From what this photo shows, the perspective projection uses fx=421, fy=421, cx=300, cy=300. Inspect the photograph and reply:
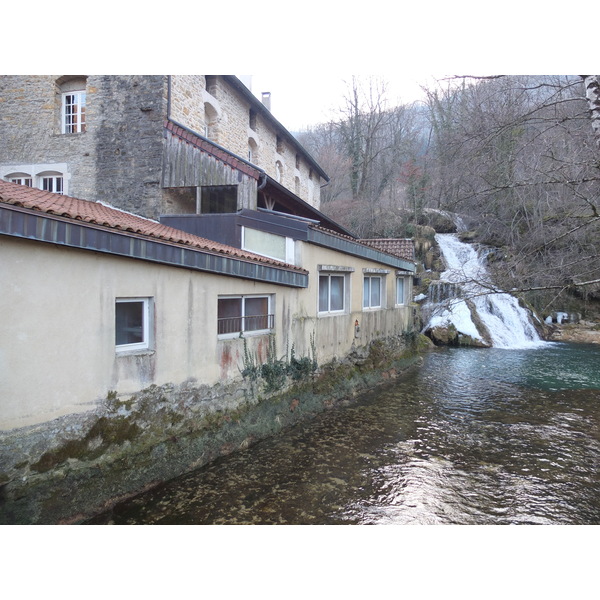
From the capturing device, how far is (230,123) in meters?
14.3

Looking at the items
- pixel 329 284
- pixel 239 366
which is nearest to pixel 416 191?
pixel 329 284

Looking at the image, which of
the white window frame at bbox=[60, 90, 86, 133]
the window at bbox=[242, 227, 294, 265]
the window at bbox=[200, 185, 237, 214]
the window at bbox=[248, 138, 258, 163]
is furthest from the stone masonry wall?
the window at bbox=[248, 138, 258, 163]

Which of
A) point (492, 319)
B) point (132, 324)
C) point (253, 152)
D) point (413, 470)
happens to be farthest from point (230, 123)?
point (492, 319)

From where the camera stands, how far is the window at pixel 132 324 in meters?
5.22

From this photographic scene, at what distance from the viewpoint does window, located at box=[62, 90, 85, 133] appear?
452 inches

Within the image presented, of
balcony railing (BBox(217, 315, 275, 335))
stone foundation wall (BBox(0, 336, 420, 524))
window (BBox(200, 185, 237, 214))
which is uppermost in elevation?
window (BBox(200, 185, 237, 214))

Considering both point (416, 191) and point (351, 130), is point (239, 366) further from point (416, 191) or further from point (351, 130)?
point (351, 130)

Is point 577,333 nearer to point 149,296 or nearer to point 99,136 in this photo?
point 149,296

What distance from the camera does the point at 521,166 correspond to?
646cm

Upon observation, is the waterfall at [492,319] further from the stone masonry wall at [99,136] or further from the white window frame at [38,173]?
the white window frame at [38,173]

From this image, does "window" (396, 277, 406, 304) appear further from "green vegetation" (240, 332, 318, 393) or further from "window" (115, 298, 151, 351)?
"window" (115, 298, 151, 351)

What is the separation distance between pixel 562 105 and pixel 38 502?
8.26 m

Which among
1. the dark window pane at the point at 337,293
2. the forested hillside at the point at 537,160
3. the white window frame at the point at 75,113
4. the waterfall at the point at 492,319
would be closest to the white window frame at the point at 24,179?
the white window frame at the point at 75,113

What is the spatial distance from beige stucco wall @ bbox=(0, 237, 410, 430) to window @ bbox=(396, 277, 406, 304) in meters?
8.22
